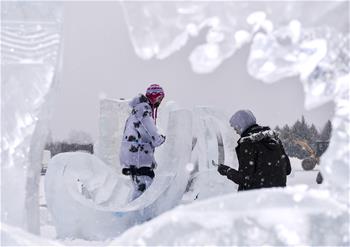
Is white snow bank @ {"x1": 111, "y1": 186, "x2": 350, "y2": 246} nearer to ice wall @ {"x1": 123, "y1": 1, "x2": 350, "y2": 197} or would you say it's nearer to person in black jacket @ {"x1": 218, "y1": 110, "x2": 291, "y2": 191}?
ice wall @ {"x1": 123, "y1": 1, "x2": 350, "y2": 197}

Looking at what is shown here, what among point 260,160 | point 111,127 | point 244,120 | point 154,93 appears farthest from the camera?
point 111,127

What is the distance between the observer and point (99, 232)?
5.52 m

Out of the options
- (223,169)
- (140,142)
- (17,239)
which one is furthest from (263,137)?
(17,239)

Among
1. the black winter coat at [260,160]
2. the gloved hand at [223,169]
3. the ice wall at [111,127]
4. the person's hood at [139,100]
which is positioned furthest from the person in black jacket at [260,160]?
the ice wall at [111,127]

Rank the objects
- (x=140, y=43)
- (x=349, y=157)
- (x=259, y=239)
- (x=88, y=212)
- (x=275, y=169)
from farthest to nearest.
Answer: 1. (x=88, y=212)
2. (x=275, y=169)
3. (x=140, y=43)
4. (x=349, y=157)
5. (x=259, y=239)

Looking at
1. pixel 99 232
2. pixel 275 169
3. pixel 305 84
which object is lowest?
pixel 99 232

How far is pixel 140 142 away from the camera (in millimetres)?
5391

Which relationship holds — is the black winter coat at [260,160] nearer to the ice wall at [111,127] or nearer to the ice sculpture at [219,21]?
the ice sculpture at [219,21]

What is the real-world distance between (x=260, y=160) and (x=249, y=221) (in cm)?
157

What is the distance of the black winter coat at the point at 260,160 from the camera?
391 centimetres

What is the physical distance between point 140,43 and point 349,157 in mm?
1115

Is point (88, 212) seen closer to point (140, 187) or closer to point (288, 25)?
point (140, 187)

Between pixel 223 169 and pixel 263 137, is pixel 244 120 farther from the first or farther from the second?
pixel 223 169

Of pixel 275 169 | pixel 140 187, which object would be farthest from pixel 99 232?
pixel 275 169
